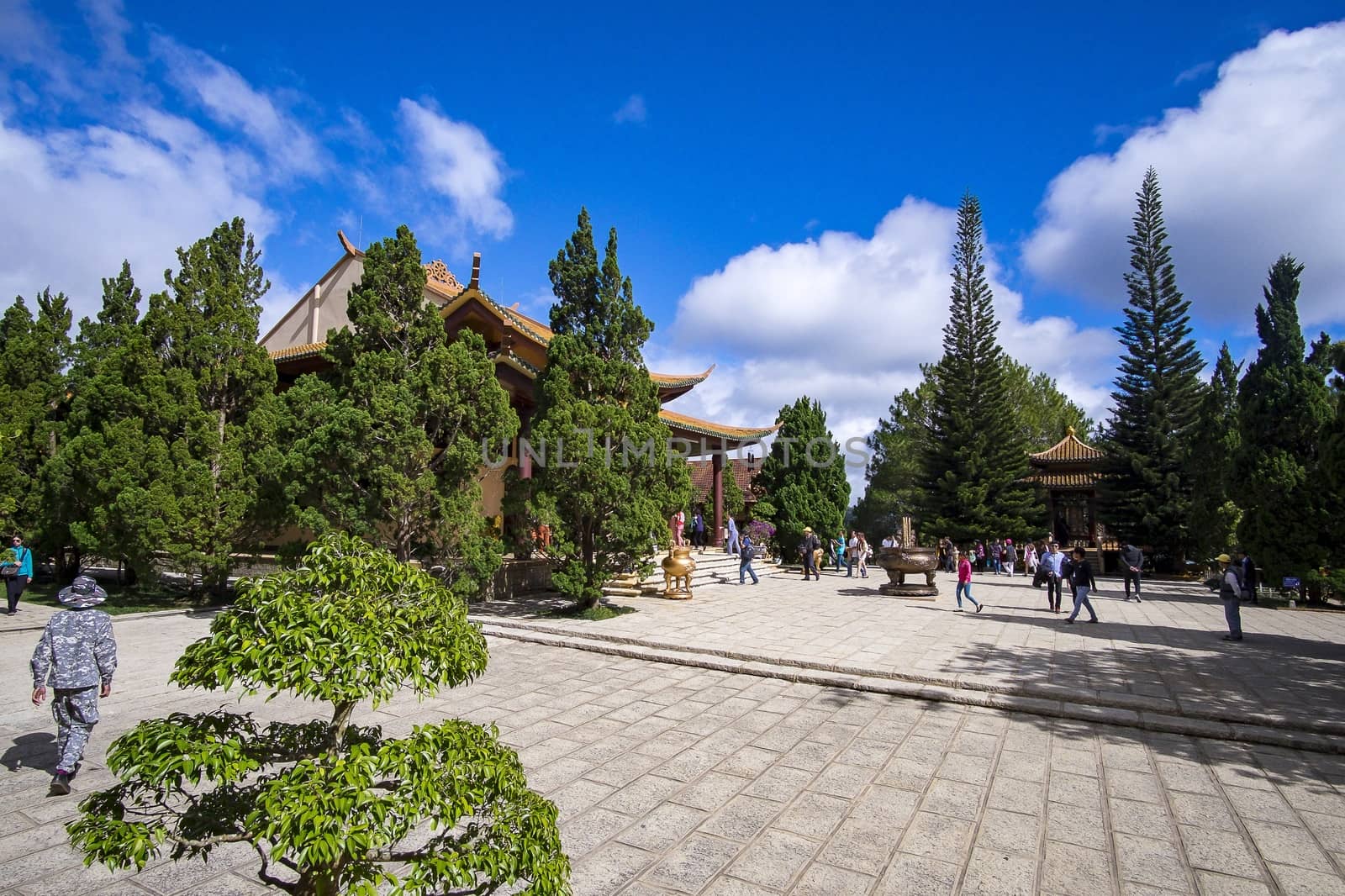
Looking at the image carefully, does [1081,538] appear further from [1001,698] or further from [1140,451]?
[1001,698]

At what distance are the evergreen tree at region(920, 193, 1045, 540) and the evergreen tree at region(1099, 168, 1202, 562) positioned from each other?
9.31 ft

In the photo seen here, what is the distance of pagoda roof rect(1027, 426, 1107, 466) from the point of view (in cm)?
2536

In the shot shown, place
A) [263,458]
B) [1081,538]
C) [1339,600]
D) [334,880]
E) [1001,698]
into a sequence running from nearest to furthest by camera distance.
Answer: [334,880] → [1001,698] → [263,458] → [1339,600] → [1081,538]

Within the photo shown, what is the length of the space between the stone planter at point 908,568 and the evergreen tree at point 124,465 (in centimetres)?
1327

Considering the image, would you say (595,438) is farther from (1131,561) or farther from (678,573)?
(1131,561)

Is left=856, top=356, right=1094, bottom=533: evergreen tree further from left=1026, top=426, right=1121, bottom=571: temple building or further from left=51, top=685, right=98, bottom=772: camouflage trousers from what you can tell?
left=51, top=685, right=98, bottom=772: camouflage trousers

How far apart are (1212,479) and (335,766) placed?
23027 millimetres

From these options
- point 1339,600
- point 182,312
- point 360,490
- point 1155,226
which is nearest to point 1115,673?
point 360,490

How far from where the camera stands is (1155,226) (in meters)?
25.5

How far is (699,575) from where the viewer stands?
1716 centimetres

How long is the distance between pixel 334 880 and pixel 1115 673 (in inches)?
304

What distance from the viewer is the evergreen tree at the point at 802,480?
21594 mm

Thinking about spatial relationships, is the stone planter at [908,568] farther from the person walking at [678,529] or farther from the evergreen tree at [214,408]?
the evergreen tree at [214,408]

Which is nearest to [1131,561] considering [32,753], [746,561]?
[746,561]
